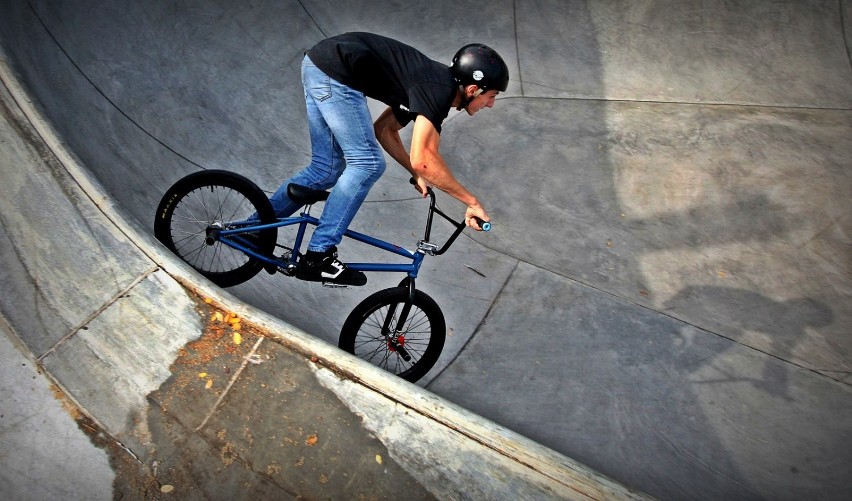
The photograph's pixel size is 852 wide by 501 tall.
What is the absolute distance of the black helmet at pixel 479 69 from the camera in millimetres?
3191

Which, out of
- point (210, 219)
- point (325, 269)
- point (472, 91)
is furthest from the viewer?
point (210, 219)

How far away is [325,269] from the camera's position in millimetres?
3695

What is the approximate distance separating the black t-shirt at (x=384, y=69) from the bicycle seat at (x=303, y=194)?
0.65m

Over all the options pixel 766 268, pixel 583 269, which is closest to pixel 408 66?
pixel 583 269

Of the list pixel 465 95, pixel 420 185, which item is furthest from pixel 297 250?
pixel 465 95

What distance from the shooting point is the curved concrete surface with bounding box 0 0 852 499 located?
156 inches

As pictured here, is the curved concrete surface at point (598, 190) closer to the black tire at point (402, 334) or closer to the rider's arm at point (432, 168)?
the black tire at point (402, 334)

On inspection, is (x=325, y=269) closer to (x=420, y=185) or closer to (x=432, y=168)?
(x=420, y=185)

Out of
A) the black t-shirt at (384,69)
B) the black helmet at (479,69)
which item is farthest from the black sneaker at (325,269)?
the black helmet at (479,69)

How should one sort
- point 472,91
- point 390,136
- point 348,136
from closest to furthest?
point 472,91
point 348,136
point 390,136

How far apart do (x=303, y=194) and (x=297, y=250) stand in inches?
17.4

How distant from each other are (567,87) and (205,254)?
4375 mm

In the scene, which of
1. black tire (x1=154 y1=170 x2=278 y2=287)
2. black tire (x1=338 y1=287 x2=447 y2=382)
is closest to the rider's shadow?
black tire (x1=338 y1=287 x2=447 y2=382)

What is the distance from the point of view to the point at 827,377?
430 cm
